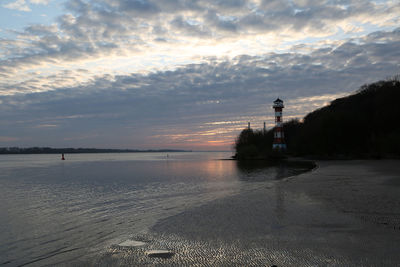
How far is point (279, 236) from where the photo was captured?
7293 millimetres

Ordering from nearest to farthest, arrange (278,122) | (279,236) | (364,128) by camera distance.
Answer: (279,236), (364,128), (278,122)

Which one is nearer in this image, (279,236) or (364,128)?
(279,236)

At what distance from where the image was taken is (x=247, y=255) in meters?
6.05

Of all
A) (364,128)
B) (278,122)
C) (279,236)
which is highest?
(278,122)

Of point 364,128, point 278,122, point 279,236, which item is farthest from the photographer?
point 278,122

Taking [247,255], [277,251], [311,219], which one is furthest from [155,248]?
[311,219]

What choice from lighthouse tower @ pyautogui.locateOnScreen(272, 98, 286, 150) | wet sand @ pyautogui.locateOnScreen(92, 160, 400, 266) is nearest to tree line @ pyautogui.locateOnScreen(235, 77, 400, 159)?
lighthouse tower @ pyautogui.locateOnScreen(272, 98, 286, 150)

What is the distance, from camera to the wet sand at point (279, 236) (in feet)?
19.0

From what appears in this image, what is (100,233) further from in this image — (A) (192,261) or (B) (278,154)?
(B) (278,154)

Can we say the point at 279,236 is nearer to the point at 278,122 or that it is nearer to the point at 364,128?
the point at 364,128

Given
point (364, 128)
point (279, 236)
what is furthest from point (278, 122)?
point (279, 236)

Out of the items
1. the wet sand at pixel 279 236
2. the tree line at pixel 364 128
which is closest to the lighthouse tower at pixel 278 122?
the tree line at pixel 364 128

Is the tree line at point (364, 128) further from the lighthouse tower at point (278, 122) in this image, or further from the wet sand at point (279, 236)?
the wet sand at point (279, 236)

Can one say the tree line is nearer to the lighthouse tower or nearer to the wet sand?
the lighthouse tower
